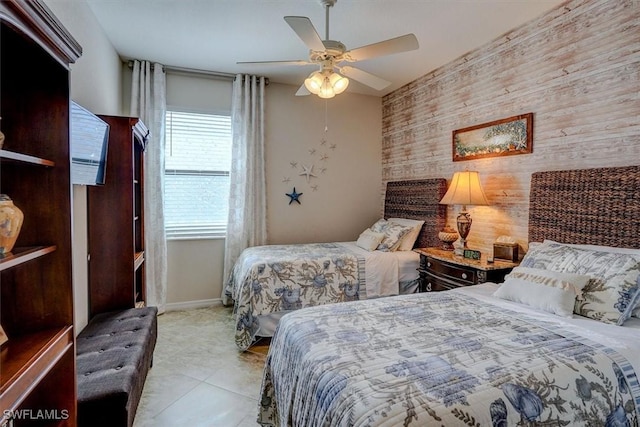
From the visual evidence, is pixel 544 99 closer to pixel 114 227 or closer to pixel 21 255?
pixel 21 255

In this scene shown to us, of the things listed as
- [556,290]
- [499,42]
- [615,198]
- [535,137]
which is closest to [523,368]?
[556,290]

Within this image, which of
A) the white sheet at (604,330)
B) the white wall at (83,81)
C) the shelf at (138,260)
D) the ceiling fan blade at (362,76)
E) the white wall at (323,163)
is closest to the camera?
the white sheet at (604,330)

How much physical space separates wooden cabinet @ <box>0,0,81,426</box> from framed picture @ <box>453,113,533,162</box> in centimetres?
298

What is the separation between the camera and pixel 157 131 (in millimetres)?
3627

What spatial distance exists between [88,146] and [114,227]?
0.70 metres

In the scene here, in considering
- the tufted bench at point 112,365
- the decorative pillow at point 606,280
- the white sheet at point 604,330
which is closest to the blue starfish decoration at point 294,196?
the tufted bench at point 112,365

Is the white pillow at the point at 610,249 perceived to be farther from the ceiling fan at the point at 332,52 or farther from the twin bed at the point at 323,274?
the ceiling fan at the point at 332,52

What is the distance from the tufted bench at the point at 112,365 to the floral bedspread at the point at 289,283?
788 mm

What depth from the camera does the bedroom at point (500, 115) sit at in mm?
2129

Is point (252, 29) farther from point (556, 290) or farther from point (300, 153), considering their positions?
point (556, 290)

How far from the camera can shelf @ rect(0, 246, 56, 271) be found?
91 cm

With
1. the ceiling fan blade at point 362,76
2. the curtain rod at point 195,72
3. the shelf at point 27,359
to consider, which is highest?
the curtain rod at point 195,72

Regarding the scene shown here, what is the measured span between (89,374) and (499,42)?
3.77 meters

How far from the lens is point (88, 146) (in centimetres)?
189
